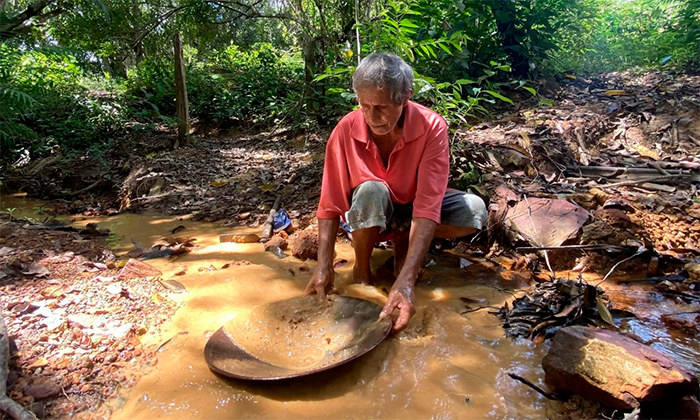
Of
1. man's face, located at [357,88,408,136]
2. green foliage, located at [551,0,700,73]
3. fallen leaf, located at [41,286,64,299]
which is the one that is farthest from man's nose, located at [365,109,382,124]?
green foliage, located at [551,0,700,73]

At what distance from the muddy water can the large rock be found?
0.41ft

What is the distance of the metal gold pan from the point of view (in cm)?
151

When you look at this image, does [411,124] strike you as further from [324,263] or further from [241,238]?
[241,238]

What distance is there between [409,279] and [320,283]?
Answer: 1.41 feet

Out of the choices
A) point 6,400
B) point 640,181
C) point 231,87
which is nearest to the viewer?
point 6,400

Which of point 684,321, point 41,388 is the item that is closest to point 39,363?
point 41,388

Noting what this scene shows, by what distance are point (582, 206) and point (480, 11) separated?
306 centimetres

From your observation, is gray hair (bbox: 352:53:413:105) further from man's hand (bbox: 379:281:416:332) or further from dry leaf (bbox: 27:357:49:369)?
dry leaf (bbox: 27:357:49:369)

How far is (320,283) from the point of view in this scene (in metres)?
1.94

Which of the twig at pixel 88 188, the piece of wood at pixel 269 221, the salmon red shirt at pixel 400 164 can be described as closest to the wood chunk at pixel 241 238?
the piece of wood at pixel 269 221

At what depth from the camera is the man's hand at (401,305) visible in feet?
5.45

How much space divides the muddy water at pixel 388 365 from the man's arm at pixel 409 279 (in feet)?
0.43

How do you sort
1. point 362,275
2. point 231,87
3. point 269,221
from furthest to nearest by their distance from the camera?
point 231,87
point 269,221
point 362,275

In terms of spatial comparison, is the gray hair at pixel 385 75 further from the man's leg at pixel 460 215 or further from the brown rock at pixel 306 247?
the brown rock at pixel 306 247
